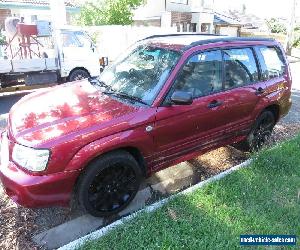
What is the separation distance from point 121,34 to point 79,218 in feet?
50.6

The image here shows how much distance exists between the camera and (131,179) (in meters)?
3.83

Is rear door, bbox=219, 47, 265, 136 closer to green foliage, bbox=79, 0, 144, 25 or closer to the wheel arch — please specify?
the wheel arch

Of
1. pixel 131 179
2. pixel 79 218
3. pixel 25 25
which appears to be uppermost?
pixel 25 25

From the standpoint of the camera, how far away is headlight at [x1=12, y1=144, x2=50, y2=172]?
3.20m

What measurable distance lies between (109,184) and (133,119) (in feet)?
2.51

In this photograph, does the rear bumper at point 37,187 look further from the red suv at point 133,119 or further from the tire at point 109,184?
the tire at point 109,184

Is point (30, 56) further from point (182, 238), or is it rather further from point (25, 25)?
point (182, 238)

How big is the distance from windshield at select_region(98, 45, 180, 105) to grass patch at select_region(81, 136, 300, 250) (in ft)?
4.29

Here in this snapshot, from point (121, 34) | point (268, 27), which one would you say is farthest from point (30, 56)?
point (268, 27)

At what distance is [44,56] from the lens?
9094 millimetres

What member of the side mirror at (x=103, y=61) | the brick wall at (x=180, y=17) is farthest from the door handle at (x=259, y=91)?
the brick wall at (x=180, y=17)

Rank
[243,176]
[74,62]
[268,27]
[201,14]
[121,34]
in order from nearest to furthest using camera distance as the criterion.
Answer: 1. [243,176]
2. [74,62]
3. [121,34]
4. [201,14]
5. [268,27]

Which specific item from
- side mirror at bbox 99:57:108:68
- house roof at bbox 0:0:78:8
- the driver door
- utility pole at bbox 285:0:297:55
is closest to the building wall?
house roof at bbox 0:0:78:8

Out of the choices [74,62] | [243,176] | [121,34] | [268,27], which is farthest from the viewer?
[268,27]
